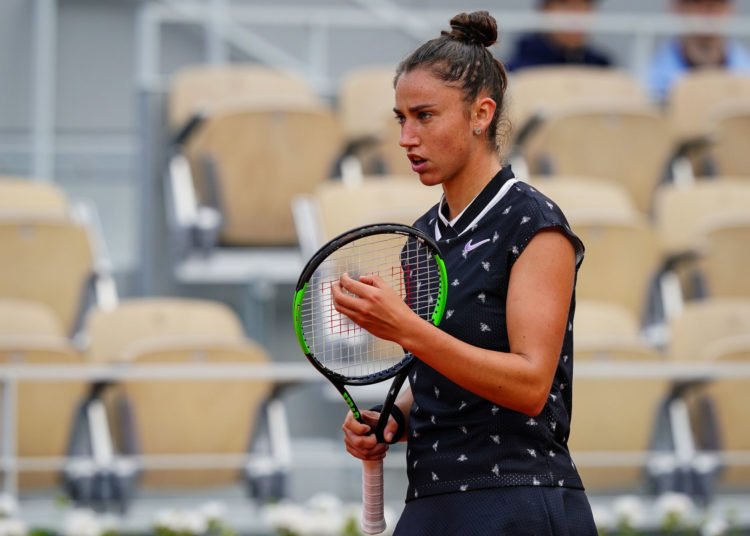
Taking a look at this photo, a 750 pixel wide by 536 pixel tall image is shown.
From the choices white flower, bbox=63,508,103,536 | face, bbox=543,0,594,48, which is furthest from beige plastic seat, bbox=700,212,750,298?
white flower, bbox=63,508,103,536

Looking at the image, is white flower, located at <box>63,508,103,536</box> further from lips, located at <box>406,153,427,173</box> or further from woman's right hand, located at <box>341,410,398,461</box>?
lips, located at <box>406,153,427,173</box>

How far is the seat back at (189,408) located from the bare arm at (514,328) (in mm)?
2841

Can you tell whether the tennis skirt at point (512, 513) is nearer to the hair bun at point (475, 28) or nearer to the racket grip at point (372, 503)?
the racket grip at point (372, 503)

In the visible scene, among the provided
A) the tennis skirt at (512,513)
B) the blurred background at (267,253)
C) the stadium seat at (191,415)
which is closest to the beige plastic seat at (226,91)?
the blurred background at (267,253)

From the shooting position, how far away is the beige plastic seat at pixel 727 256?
556 cm

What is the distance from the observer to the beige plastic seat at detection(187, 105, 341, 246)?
19.4 feet

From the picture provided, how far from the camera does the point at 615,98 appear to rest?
6637 millimetres

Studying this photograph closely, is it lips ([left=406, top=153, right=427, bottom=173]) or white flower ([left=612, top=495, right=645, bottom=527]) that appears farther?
white flower ([left=612, top=495, right=645, bottom=527])

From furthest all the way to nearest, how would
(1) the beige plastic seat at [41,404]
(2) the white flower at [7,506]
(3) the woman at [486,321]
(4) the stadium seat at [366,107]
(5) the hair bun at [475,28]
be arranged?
(4) the stadium seat at [366,107] → (1) the beige plastic seat at [41,404] → (2) the white flower at [7,506] → (5) the hair bun at [475,28] → (3) the woman at [486,321]

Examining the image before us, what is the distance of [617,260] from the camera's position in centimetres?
534

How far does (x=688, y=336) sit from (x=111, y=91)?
415 centimetres

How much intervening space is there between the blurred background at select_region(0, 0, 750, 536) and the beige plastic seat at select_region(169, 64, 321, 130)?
2cm

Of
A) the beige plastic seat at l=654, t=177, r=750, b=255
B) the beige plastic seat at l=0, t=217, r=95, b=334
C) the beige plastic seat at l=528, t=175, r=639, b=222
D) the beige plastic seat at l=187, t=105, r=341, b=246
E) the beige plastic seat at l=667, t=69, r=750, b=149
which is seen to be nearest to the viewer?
the beige plastic seat at l=0, t=217, r=95, b=334

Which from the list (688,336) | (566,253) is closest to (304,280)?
(566,253)
